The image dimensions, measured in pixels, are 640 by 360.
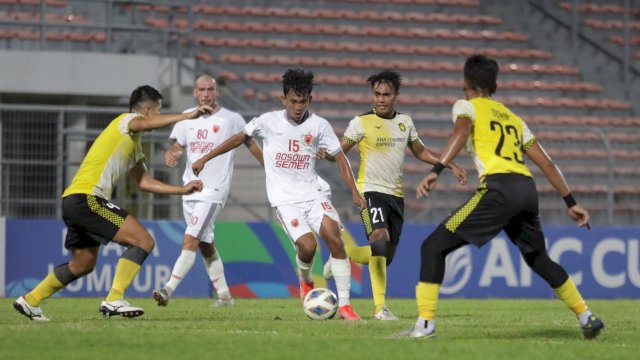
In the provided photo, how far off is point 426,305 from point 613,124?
16153 millimetres

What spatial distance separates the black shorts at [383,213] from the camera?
11047 mm

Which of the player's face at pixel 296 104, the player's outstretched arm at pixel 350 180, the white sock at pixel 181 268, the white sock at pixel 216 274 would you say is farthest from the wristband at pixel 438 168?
the white sock at pixel 216 274

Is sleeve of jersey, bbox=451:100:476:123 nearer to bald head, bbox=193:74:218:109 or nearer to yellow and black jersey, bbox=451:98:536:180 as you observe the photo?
yellow and black jersey, bbox=451:98:536:180

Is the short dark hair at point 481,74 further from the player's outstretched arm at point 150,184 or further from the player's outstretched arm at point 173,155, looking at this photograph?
the player's outstretched arm at point 173,155

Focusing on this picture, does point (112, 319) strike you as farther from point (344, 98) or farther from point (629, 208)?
point (344, 98)

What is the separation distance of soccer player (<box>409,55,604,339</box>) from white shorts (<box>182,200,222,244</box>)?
4817 mm

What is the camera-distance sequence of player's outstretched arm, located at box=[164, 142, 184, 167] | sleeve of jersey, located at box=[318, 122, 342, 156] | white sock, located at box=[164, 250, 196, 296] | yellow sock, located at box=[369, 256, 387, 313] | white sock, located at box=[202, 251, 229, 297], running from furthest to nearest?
1. white sock, located at box=[202, 251, 229, 297]
2. white sock, located at box=[164, 250, 196, 296]
3. player's outstretched arm, located at box=[164, 142, 184, 167]
4. yellow sock, located at box=[369, 256, 387, 313]
5. sleeve of jersey, located at box=[318, 122, 342, 156]

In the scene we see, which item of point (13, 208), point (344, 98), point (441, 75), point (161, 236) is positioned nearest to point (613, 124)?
point (441, 75)

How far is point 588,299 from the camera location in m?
16.6

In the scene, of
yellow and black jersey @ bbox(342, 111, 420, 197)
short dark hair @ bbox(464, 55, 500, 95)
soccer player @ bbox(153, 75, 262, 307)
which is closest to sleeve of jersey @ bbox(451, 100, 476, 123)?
short dark hair @ bbox(464, 55, 500, 95)

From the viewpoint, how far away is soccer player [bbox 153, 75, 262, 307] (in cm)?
1268

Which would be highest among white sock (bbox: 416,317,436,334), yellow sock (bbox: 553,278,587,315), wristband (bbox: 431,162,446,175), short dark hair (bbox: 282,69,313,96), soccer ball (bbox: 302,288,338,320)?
short dark hair (bbox: 282,69,313,96)

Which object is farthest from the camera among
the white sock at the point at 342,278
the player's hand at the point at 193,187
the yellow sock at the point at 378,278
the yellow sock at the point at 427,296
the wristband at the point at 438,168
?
the yellow sock at the point at 378,278

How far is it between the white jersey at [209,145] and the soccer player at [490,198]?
489 centimetres
